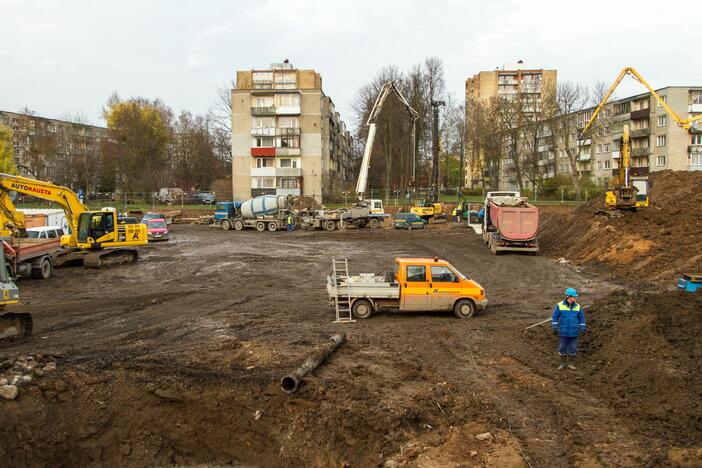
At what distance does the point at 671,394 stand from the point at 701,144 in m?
63.8

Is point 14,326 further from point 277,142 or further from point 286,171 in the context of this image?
point 277,142

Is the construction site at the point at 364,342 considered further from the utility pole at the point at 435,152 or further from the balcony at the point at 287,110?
the balcony at the point at 287,110

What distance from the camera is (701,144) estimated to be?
→ 60688 millimetres

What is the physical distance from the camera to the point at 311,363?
9.73m

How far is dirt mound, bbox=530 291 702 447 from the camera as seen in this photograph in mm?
7898

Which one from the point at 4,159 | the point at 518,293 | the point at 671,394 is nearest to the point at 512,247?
the point at 518,293

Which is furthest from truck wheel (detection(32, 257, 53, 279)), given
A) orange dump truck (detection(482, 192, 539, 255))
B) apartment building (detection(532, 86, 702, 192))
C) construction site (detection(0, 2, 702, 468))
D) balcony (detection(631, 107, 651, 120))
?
Answer: balcony (detection(631, 107, 651, 120))

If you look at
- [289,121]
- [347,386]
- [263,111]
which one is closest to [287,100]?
[289,121]

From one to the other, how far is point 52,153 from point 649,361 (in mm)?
80114

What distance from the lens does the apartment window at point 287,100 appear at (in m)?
67.4

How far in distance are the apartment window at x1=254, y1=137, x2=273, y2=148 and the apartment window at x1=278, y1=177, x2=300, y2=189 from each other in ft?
15.1

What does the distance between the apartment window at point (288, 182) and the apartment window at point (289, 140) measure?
4.10 meters

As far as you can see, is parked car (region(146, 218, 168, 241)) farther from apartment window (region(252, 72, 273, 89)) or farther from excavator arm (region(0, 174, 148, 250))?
apartment window (region(252, 72, 273, 89))

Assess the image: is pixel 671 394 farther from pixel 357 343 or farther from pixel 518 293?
pixel 518 293
